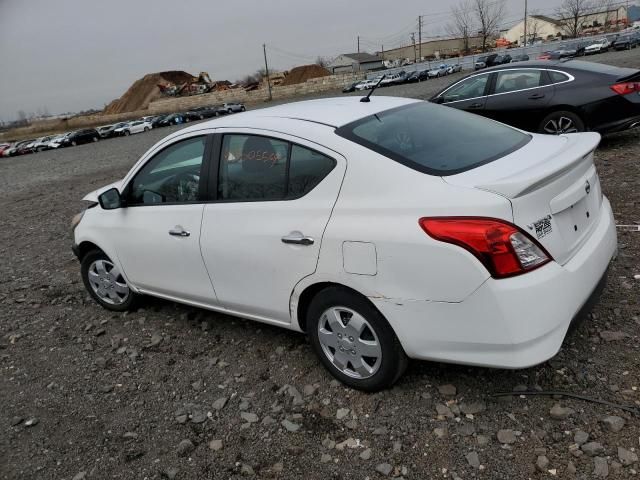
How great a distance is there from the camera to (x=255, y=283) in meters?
3.23

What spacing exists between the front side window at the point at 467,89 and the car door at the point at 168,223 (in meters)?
6.21

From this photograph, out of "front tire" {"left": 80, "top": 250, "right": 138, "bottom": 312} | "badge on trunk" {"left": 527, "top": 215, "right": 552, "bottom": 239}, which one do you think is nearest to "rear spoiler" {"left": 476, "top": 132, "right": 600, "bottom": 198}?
→ "badge on trunk" {"left": 527, "top": 215, "right": 552, "bottom": 239}

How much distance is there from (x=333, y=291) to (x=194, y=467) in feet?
3.77

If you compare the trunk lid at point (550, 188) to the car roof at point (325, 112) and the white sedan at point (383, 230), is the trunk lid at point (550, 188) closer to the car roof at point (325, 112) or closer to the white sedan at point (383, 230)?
the white sedan at point (383, 230)

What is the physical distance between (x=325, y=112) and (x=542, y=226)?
4.90ft

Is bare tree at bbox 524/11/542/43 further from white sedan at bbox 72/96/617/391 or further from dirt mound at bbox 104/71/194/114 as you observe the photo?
white sedan at bbox 72/96/617/391

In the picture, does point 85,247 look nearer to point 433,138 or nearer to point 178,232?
point 178,232

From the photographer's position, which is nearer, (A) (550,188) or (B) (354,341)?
(A) (550,188)

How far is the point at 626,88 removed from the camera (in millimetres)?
7152

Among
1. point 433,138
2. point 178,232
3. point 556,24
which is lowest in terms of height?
point 178,232

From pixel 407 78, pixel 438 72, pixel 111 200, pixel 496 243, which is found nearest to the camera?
pixel 496 243

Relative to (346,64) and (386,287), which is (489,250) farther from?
(346,64)

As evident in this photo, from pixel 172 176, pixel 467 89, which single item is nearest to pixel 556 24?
pixel 467 89

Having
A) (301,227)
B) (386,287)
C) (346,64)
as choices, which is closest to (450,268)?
(386,287)
